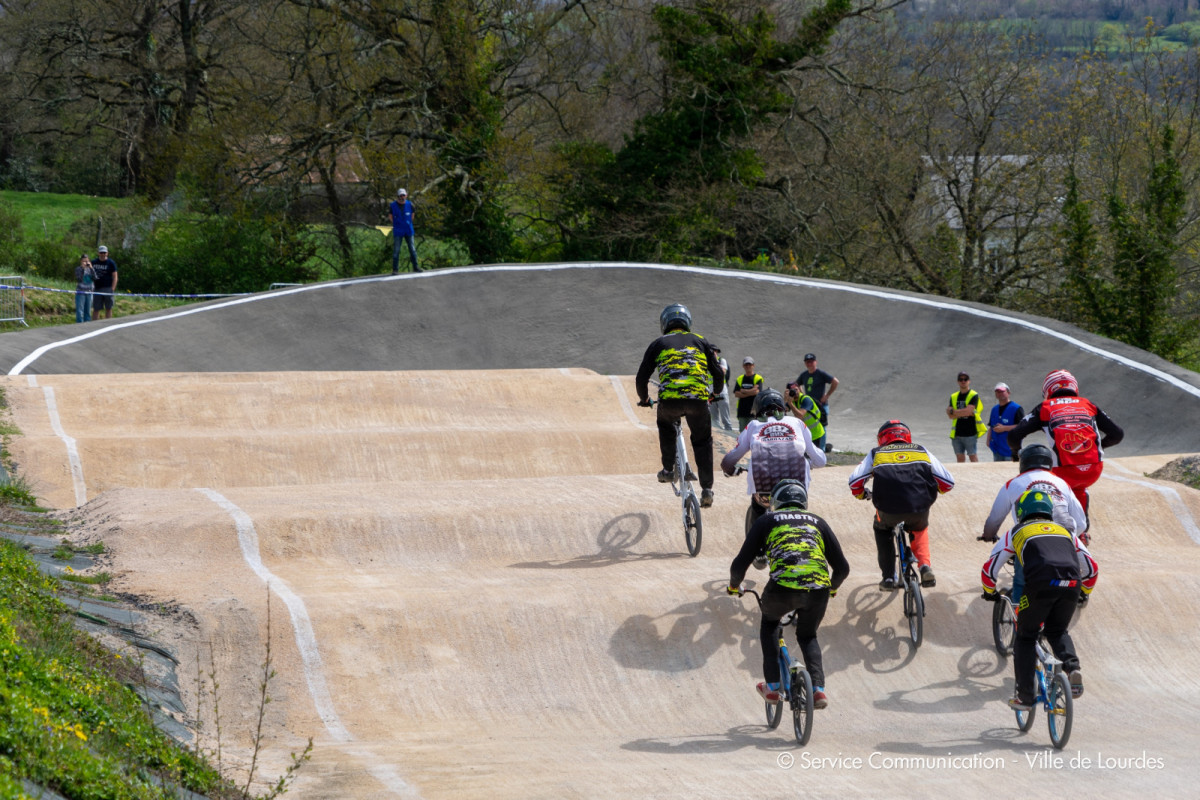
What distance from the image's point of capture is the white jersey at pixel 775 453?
27.4 feet

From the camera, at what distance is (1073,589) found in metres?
6.50

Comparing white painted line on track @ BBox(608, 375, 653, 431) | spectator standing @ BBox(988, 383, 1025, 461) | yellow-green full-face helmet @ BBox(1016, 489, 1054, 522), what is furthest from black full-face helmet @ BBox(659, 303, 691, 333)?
white painted line on track @ BBox(608, 375, 653, 431)

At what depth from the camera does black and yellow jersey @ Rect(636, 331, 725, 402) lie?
9312 mm

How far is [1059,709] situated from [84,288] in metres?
20.3

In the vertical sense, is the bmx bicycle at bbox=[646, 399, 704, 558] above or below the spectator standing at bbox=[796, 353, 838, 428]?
below

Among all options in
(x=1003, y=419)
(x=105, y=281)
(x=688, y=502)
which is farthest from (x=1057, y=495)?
(x=105, y=281)

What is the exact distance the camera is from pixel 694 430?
9.50 metres

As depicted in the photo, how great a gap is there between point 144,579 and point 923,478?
5973 millimetres

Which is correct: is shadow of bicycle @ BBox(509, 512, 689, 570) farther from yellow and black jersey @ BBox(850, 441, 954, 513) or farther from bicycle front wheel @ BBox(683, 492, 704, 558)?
yellow and black jersey @ BBox(850, 441, 954, 513)

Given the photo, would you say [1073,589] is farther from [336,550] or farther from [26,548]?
[26,548]

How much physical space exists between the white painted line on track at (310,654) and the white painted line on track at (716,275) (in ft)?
30.6

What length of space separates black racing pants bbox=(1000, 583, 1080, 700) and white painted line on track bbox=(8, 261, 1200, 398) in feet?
41.4

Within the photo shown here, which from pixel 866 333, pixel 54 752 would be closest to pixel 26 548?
pixel 54 752

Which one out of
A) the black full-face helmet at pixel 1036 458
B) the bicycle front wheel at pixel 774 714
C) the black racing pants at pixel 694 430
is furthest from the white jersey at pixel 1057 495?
the black racing pants at pixel 694 430
